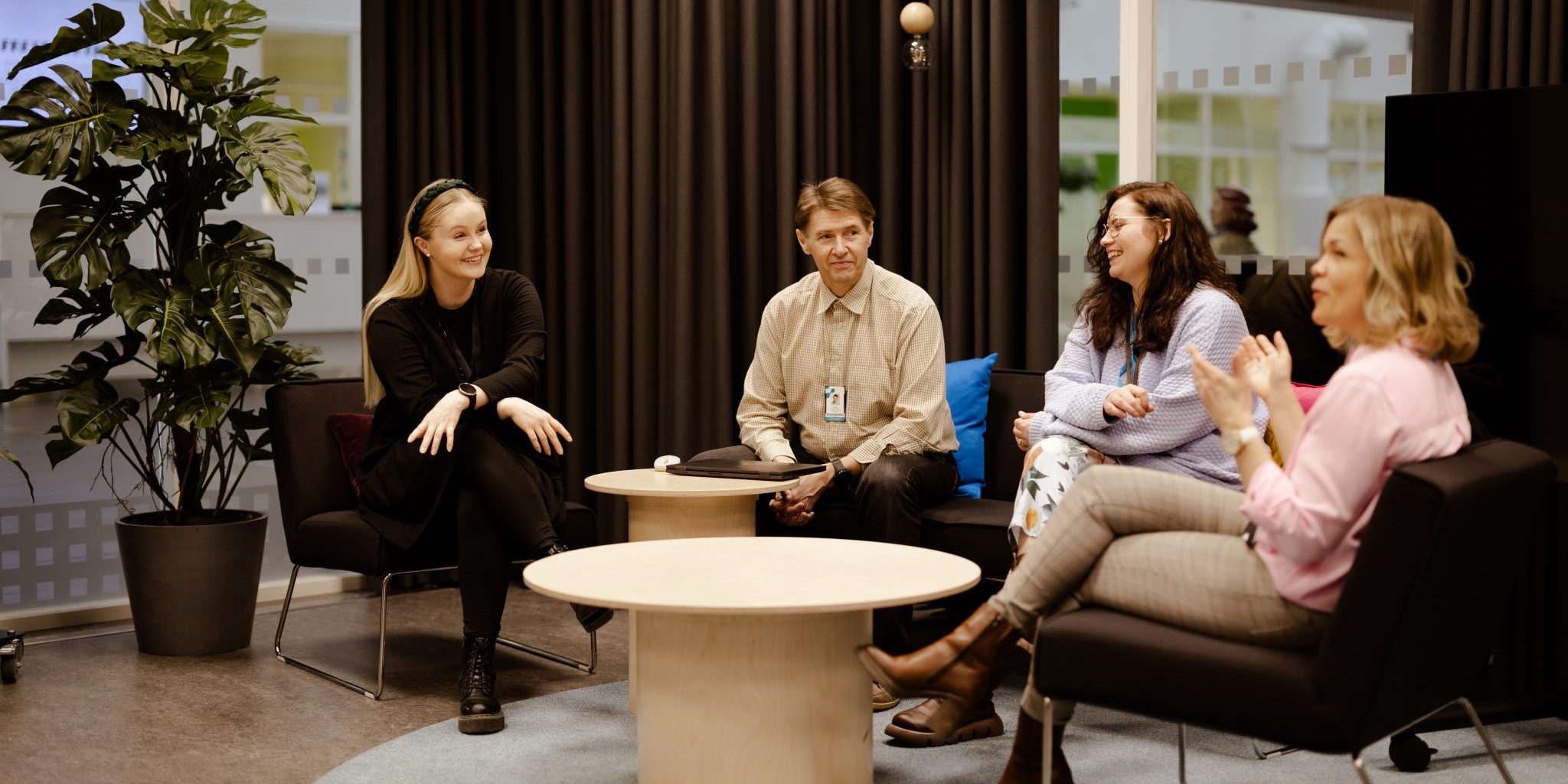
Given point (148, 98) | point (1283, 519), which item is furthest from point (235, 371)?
point (1283, 519)

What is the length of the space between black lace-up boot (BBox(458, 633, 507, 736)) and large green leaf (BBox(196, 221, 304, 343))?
119cm

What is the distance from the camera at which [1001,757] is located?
3041mm

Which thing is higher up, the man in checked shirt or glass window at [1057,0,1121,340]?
glass window at [1057,0,1121,340]

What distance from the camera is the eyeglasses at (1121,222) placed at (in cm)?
328

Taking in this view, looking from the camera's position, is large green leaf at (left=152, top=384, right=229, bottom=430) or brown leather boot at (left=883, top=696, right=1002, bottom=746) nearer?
brown leather boot at (left=883, top=696, right=1002, bottom=746)

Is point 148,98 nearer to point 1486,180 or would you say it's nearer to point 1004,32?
point 1004,32

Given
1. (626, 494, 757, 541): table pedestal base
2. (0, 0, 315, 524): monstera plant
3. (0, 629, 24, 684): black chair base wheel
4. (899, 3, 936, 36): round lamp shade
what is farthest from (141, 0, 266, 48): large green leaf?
(899, 3, 936, 36): round lamp shade

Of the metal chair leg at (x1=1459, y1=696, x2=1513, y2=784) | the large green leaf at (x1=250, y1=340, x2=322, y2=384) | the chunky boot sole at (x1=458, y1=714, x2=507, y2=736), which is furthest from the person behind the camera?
the large green leaf at (x1=250, y1=340, x2=322, y2=384)

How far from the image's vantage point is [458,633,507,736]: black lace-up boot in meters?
3.25

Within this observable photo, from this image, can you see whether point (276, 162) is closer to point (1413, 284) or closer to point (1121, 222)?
point (1121, 222)

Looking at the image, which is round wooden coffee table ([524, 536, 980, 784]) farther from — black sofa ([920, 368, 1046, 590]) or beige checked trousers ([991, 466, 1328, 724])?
black sofa ([920, 368, 1046, 590])

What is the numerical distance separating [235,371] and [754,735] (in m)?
2.26

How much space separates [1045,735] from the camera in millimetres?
2244

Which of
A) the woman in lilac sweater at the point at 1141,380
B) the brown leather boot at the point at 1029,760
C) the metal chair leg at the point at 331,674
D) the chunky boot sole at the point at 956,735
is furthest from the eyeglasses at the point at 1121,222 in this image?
the metal chair leg at the point at 331,674
